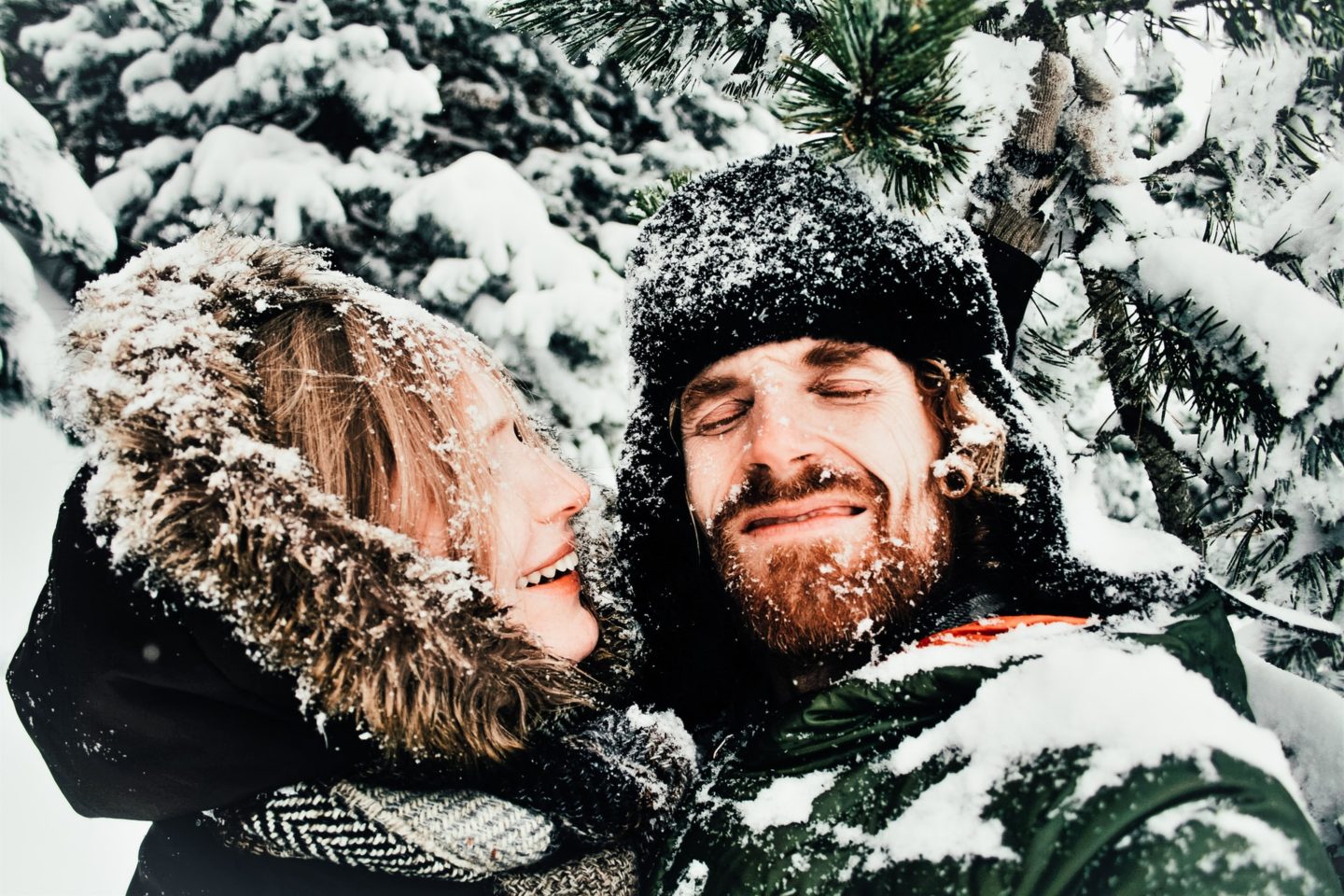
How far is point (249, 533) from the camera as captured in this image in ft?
4.57

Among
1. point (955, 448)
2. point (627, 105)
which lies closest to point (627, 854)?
point (955, 448)

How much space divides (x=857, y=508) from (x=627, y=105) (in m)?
5.08

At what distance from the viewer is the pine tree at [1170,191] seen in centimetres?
122

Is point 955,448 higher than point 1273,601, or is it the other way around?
point 955,448

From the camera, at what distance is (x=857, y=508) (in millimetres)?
1709

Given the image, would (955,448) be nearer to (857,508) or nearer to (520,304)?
(857,508)

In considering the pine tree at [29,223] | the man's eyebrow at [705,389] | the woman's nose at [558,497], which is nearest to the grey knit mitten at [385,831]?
the woman's nose at [558,497]

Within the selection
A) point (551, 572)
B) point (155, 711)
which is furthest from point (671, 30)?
point (155, 711)

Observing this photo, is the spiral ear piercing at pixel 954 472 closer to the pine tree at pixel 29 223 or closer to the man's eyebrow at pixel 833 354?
the man's eyebrow at pixel 833 354

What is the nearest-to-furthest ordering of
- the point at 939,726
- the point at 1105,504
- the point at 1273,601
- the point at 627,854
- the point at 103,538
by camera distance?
the point at 939,726
the point at 103,538
the point at 1273,601
the point at 627,854
the point at 1105,504

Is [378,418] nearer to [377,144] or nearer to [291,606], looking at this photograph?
[291,606]

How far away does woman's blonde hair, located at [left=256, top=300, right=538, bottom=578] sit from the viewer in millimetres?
1583

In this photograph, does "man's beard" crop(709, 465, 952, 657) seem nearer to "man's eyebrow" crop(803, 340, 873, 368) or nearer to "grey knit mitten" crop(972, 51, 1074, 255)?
"man's eyebrow" crop(803, 340, 873, 368)

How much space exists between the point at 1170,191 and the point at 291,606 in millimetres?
2102
